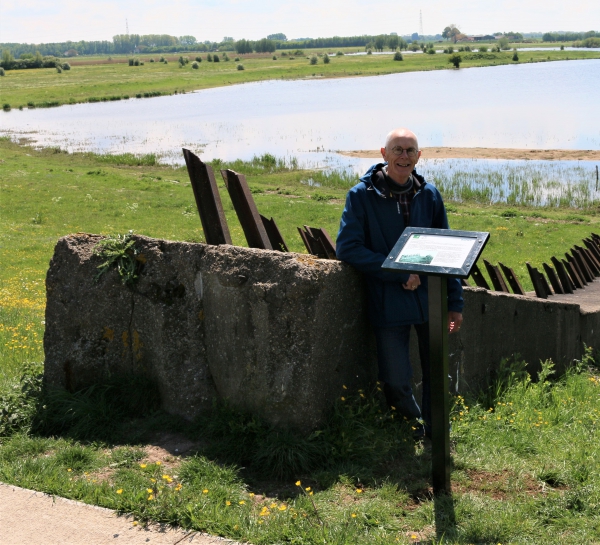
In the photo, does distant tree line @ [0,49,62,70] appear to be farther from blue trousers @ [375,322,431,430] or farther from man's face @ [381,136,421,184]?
blue trousers @ [375,322,431,430]

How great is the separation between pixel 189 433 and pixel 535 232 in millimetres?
16175

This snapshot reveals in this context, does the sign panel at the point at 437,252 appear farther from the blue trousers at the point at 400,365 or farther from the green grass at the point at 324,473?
the green grass at the point at 324,473

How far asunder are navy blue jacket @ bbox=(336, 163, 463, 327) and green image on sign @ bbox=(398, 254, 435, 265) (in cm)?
62

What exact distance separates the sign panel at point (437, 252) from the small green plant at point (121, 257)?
1.97 meters

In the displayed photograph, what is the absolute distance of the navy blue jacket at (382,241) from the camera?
487 centimetres


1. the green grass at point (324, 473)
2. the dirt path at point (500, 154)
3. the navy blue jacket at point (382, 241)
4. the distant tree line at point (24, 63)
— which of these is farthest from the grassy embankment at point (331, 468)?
the distant tree line at point (24, 63)

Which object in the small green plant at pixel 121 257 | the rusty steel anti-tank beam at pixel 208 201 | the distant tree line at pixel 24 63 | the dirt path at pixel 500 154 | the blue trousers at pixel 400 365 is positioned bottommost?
the dirt path at pixel 500 154

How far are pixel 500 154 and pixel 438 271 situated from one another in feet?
106

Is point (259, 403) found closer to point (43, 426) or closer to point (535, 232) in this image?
point (43, 426)

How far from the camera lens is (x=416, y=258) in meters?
4.16

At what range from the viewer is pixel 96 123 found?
173 ft

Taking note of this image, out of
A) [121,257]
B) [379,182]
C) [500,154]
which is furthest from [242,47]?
[379,182]

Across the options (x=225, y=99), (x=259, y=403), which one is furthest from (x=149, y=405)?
(x=225, y=99)

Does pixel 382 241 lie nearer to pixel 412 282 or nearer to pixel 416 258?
pixel 412 282
